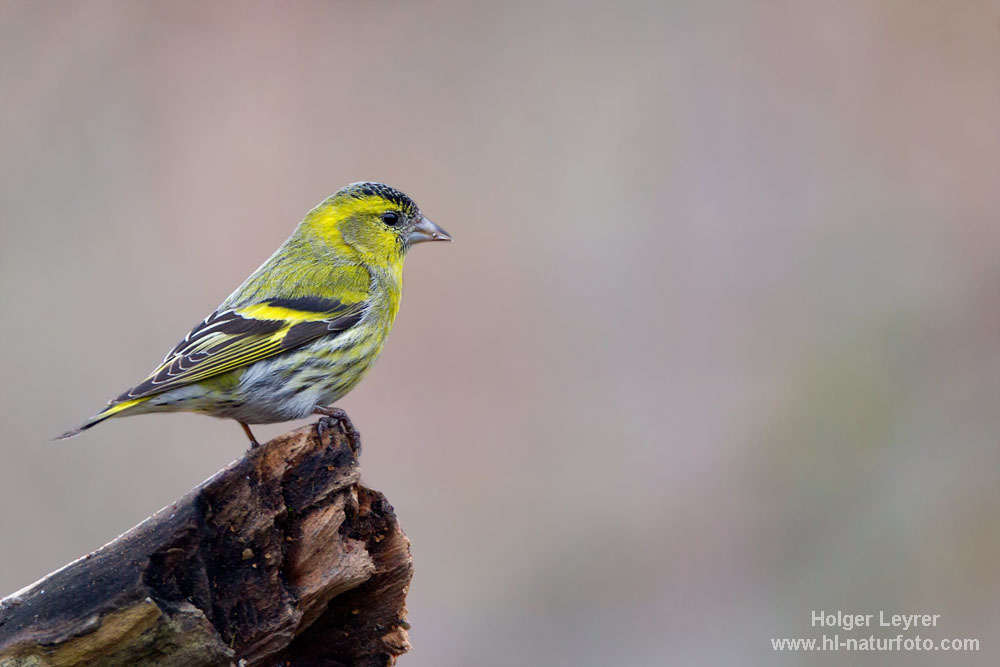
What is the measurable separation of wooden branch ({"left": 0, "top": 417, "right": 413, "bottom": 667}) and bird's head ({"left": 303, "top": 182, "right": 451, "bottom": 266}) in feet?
5.74

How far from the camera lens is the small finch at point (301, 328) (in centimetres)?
402

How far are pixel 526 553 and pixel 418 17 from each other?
4.94m

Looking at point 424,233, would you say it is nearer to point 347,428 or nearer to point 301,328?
point 301,328

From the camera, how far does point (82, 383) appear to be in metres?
7.29

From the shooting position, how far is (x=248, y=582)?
3.09m

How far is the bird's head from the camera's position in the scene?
5148 millimetres

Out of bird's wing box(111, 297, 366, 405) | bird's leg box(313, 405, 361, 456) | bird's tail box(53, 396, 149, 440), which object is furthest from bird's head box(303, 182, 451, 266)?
bird's tail box(53, 396, 149, 440)

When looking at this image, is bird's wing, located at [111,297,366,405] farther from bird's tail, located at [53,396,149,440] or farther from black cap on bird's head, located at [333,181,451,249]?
black cap on bird's head, located at [333,181,451,249]

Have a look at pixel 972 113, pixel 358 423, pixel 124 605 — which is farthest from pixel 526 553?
pixel 972 113

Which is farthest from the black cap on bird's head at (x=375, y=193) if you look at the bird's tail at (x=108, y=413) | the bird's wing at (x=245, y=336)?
the bird's tail at (x=108, y=413)

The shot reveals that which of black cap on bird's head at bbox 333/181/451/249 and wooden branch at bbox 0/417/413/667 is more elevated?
→ black cap on bird's head at bbox 333/181/451/249

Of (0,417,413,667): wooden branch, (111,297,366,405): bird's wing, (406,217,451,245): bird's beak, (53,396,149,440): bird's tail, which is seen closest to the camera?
(0,417,413,667): wooden branch

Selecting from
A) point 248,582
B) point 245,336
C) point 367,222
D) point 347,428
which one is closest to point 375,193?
point 367,222

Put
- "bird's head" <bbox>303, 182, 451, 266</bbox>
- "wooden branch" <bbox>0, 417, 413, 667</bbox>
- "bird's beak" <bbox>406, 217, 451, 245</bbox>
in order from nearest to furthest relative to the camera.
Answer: "wooden branch" <bbox>0, 417, 413, 667</bbox> → "bird's head" <bbox>303, 182, 451, 266</bbox> → "bird's beak" <bbox>406, 217, 451, 245</bbox>
